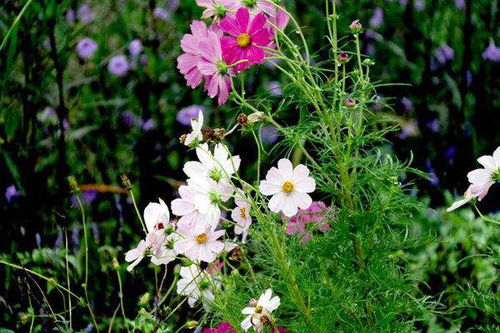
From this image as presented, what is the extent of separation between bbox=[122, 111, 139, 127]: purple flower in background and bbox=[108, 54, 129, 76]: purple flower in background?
13cm

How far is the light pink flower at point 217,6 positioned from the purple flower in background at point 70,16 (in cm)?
153

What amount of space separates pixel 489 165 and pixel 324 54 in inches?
53.6

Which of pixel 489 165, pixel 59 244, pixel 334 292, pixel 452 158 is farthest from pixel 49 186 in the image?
pixel 489 165

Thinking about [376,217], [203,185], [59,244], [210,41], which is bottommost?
[59,244]

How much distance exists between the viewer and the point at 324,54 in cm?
285

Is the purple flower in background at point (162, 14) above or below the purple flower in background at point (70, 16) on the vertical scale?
below

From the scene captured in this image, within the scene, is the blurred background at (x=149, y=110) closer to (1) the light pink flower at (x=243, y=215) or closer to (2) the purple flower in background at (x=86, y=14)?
(2) the purple flower in background at (x=86, y=14)

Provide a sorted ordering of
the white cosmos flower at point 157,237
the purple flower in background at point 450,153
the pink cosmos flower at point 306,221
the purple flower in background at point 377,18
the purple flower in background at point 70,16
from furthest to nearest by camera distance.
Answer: the purple flower in background at point 70,16 < the purple flower in background at point 377,18 < the purple flower in background at point 450,153 < the pink cosmos flower at point 306,221 < the white cosmos flower at point 157,237

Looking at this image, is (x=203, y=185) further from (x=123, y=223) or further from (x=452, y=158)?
(x=452, y=158)

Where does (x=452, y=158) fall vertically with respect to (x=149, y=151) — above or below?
below

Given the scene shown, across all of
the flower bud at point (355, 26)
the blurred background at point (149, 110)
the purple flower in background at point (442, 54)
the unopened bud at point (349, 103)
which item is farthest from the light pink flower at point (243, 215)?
the purple flower in background at point (442, 54)

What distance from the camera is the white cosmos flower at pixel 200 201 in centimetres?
143

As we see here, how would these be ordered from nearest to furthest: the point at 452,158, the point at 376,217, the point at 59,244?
the point at 376,217 < the point at 59,244 < the point at 452,158

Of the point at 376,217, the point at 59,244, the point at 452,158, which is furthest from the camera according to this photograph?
the point at 452,158
